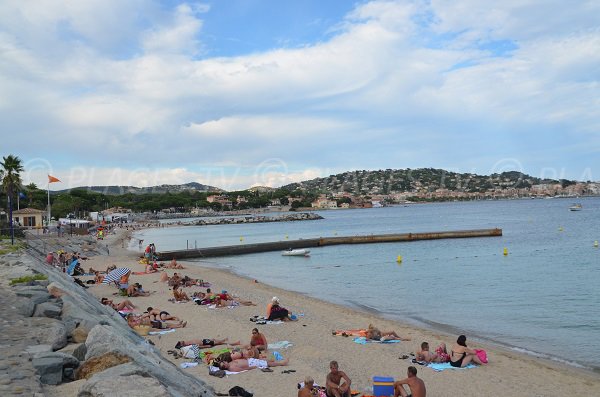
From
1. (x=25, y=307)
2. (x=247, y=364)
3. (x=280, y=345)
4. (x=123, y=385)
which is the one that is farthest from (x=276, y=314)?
(x=123, y=385)

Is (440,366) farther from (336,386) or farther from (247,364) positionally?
(247,364)

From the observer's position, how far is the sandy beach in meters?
10.3

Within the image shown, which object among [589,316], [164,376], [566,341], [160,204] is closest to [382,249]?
[589,316]

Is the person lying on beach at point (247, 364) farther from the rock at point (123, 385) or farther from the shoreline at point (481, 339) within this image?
the shoreline at point (481, 339)

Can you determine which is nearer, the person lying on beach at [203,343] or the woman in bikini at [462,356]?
the woman in bikini at [462,356]

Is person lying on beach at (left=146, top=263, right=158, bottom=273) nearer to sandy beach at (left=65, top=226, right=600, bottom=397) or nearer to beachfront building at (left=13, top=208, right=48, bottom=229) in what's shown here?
sandy beach at (left=65, top=226, right=600, bottom=397)

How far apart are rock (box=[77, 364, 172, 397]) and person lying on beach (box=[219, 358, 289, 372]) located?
5570mm

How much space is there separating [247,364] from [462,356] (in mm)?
5150

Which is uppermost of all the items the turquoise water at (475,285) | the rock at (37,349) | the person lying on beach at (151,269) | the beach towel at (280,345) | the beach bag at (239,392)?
the rock at (37,349)

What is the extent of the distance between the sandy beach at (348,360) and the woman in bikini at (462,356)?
0.76ft

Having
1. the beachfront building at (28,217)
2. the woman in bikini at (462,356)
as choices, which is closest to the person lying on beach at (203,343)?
the woman in bikini at (462,356)

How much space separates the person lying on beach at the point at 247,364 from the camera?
1061 cm

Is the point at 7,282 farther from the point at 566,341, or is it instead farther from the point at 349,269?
the point at 349,269

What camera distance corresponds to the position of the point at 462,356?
1188 centimetres
